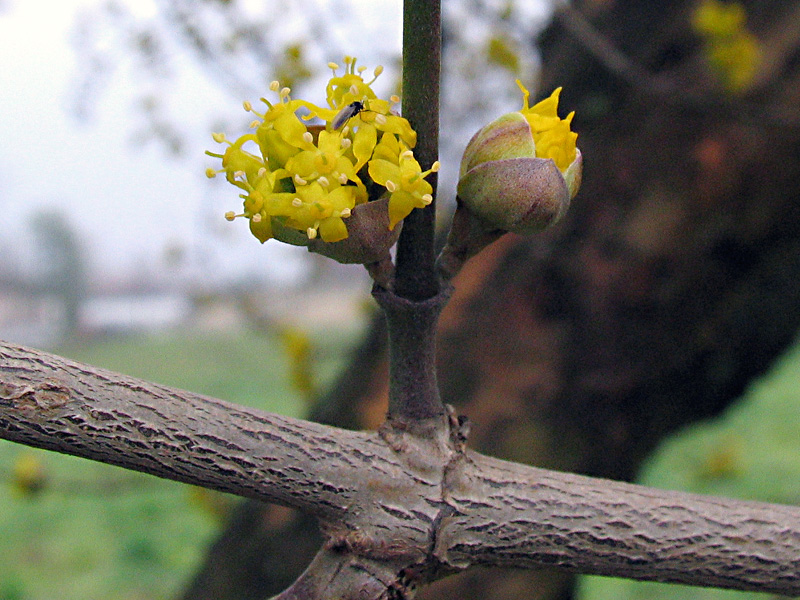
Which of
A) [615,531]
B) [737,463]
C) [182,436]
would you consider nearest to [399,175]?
[182,436]

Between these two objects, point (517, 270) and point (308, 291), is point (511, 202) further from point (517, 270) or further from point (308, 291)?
point (308, 291)

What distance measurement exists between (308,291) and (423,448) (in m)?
2.92

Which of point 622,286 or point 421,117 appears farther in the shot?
point 622,286

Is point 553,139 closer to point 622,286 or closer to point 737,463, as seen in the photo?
point 622,286

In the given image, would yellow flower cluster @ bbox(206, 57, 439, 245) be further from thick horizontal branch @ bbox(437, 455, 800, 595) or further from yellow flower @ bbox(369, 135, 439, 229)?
thick horizontal branch @ bbox(437, 455, 800, 595)

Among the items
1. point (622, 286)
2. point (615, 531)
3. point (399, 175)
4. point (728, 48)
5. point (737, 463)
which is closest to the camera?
point (399, 175)

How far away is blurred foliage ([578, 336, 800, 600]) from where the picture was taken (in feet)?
7.25

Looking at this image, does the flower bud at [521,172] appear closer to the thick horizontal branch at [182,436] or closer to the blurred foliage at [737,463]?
the thick horizontal branch at [182,436]

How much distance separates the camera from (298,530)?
4.33 ft

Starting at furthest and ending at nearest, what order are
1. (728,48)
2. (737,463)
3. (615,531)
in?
(737,463) → (728,48) → (615,531)

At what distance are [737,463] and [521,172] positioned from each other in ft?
8.52

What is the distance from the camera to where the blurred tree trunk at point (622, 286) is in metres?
1.34

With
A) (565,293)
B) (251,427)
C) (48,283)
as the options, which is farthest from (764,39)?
(48,283)

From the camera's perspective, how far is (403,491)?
52 centimetres
